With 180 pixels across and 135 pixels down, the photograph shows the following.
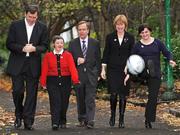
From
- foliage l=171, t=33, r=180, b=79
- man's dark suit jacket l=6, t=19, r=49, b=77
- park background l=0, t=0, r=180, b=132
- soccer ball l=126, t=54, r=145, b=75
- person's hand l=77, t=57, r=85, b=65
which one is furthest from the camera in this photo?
foliage l=171, t=33, r=180, b=79

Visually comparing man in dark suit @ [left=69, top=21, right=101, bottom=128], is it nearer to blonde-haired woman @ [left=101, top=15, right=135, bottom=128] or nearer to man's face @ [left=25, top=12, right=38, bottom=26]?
blonde-haired woman @ [left=101, top=15, right=135, bottom=128]

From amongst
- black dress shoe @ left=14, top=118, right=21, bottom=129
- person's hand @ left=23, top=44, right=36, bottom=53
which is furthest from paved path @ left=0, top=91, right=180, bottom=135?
person's hand @ left=23, top=44, right=36, bottom=53

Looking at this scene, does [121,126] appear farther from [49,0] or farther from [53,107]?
[49,0]

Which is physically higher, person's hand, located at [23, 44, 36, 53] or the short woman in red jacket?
person's hand, located at [23, 44, 36, 53]

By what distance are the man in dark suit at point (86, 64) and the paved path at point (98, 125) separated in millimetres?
499

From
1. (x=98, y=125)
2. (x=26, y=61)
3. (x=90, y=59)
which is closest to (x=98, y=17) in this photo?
(x=98, y=125)

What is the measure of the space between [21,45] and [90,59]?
4.43ft

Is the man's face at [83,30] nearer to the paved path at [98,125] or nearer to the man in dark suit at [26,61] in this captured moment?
the man in dark suit at [26,61]

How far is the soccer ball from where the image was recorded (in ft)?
32.3

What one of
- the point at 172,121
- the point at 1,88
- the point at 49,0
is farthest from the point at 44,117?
the point at 1,88

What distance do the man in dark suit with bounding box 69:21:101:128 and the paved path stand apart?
0.50 meters

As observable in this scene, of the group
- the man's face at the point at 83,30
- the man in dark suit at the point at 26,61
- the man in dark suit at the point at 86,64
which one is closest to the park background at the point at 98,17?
the man in dark suit at the point at 86,64

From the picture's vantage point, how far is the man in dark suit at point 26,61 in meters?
9.46

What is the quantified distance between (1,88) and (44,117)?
28.5 feet
